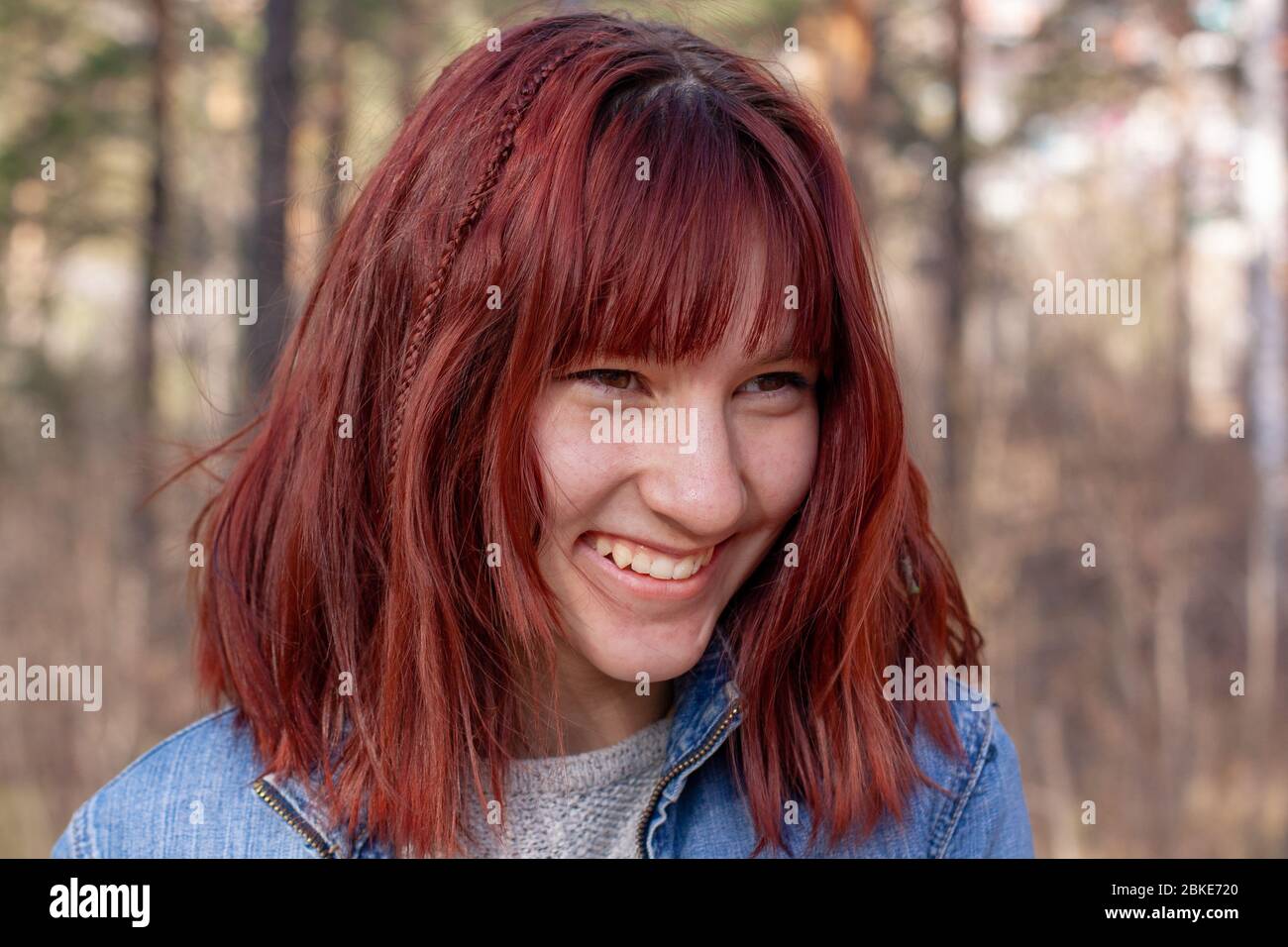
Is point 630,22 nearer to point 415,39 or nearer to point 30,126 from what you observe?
point 30,126

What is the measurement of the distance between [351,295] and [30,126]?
8725 millimetres

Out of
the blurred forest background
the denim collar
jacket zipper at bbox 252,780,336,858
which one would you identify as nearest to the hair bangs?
the denim collar

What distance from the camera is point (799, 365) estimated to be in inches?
62.1

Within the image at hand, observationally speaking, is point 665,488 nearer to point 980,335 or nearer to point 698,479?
point 698,479

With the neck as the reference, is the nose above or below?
above

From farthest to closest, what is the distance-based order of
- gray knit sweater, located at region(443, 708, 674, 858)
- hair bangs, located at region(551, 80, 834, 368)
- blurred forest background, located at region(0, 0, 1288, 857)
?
blurred forest background, located at region(0, 0, 1288, 857)
gray knit sweater, located at region(443, 708, 674, 858)
hair bangs, located at region(551, 80, 834, 368)

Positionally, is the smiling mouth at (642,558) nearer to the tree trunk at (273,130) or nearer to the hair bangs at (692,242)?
the hair bangs at (692,242)

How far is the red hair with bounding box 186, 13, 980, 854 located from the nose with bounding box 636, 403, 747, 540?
116 mm

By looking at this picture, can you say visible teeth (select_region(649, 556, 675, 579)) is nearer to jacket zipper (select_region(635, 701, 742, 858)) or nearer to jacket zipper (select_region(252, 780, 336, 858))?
jacket zipper (select_region(635, 701, 742, 858))

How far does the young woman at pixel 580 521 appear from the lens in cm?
147

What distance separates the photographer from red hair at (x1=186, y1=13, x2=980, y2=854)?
4.82 ft

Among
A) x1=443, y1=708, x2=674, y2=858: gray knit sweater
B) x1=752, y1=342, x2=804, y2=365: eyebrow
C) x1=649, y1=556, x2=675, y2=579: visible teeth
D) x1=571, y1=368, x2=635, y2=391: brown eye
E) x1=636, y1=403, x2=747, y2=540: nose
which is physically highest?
x1=752, y1=342, x2=804, y2=365: eyebrow

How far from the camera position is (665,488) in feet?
4.78

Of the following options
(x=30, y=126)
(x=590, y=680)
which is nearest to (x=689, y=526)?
(x=590, y=680)
